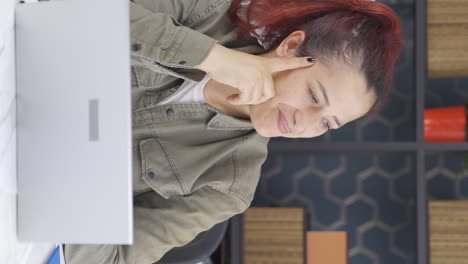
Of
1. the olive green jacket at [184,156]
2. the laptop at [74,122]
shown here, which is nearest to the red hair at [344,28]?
the olive green jacket at [184,156]

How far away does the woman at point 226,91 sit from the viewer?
1173 millimetres

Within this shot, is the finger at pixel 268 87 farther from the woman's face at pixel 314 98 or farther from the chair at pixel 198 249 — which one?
the chair at pixel 198 249

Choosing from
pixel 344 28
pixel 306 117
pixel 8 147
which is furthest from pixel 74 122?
pixel 344 28

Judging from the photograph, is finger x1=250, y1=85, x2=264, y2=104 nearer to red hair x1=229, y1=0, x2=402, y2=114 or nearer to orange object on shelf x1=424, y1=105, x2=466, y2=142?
red hair x1=229, y1=0, x2=402, y2=114

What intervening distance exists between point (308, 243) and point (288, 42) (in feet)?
→ 3.81

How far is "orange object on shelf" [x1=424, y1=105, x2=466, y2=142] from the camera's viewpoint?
217 centimetres

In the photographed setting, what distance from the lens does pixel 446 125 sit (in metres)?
2.18

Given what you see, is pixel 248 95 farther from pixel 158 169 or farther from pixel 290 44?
pixel 158 169

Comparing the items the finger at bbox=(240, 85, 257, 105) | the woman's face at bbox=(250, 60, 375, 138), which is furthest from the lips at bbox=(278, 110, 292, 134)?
the finger at bbox=(240, 85, 257, 105)

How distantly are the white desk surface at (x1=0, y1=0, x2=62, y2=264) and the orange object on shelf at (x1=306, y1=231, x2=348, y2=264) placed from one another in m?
1.48

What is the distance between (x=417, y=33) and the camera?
6.98 ft

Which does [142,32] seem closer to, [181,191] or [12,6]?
[12,6]

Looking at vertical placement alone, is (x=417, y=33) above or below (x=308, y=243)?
above

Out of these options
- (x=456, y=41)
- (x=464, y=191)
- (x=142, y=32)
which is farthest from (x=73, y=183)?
(x=464, y=191)
